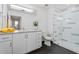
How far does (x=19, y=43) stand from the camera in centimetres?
270

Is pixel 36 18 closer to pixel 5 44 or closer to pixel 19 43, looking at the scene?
pixel 19 43

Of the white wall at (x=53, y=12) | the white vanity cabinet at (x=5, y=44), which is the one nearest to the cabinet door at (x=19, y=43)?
the white vanity cabinet at (x=5, y=44)

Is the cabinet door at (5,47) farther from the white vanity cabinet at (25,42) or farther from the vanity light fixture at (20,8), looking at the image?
the vanity light fixture at (20,8)

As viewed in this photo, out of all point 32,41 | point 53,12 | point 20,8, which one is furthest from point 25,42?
point 53,12

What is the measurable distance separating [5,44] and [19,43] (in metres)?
0.46

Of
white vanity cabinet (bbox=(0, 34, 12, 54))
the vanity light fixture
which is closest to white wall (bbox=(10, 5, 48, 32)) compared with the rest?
the vanity light fixture

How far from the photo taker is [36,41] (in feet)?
11.4

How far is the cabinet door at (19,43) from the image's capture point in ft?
8.41

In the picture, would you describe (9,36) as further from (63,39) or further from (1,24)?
(63,39)

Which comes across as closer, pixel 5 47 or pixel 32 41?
pixel 5 47

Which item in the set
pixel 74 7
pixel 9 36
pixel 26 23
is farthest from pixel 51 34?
pixel 9 36

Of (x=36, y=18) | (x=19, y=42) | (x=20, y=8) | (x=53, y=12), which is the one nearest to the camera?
(x=19, y=42)

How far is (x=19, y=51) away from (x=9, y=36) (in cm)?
59

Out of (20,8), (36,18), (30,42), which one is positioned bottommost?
(30,42)
